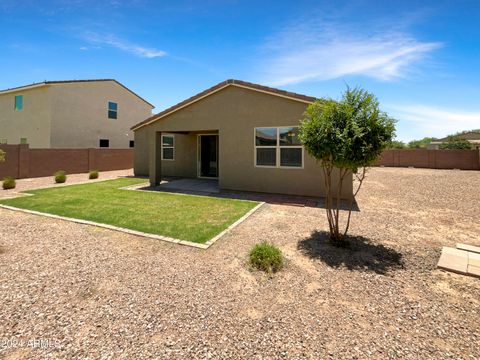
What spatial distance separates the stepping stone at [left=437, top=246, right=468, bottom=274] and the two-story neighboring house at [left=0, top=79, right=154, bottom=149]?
2581cm

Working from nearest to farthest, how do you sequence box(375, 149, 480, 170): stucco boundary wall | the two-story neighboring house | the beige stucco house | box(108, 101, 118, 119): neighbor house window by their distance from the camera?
the beige stucco house, the two-story neighboring house, box(108, 101, 118, 119): neighbor house window, box(375, 149, 480, 170): stucco boundary wall

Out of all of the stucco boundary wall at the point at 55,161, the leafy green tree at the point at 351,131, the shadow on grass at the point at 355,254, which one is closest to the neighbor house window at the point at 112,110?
the stucco boundary wall at the point at 55,161

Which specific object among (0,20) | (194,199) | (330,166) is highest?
(0,20)

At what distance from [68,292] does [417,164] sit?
1335 inches

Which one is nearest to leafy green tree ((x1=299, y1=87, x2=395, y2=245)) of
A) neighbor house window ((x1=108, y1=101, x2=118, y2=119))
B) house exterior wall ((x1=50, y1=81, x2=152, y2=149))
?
house exterior wall ((x1=50, y1=81, x2=152, y2=149))

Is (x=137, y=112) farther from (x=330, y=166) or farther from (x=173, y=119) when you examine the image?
(x=330, y=166)

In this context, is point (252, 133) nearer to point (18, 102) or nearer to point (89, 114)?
point (89, 114)

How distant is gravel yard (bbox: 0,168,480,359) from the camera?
8.75 ft

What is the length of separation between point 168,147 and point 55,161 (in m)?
8.00

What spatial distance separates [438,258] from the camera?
16.0 feet

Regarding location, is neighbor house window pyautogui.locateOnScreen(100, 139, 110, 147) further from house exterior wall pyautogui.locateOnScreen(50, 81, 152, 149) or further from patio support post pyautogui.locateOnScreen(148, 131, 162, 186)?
patio support post pyautogui.locateOnScreen(148, 131, 162, 186)

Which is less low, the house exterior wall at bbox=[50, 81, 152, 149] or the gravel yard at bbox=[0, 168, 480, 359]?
the house exterior wall at bbox=[50, 81, 152, 149]

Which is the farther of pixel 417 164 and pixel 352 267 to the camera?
pixel 417 164

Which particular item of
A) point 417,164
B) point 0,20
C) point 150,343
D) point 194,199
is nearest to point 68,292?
point 150,343
